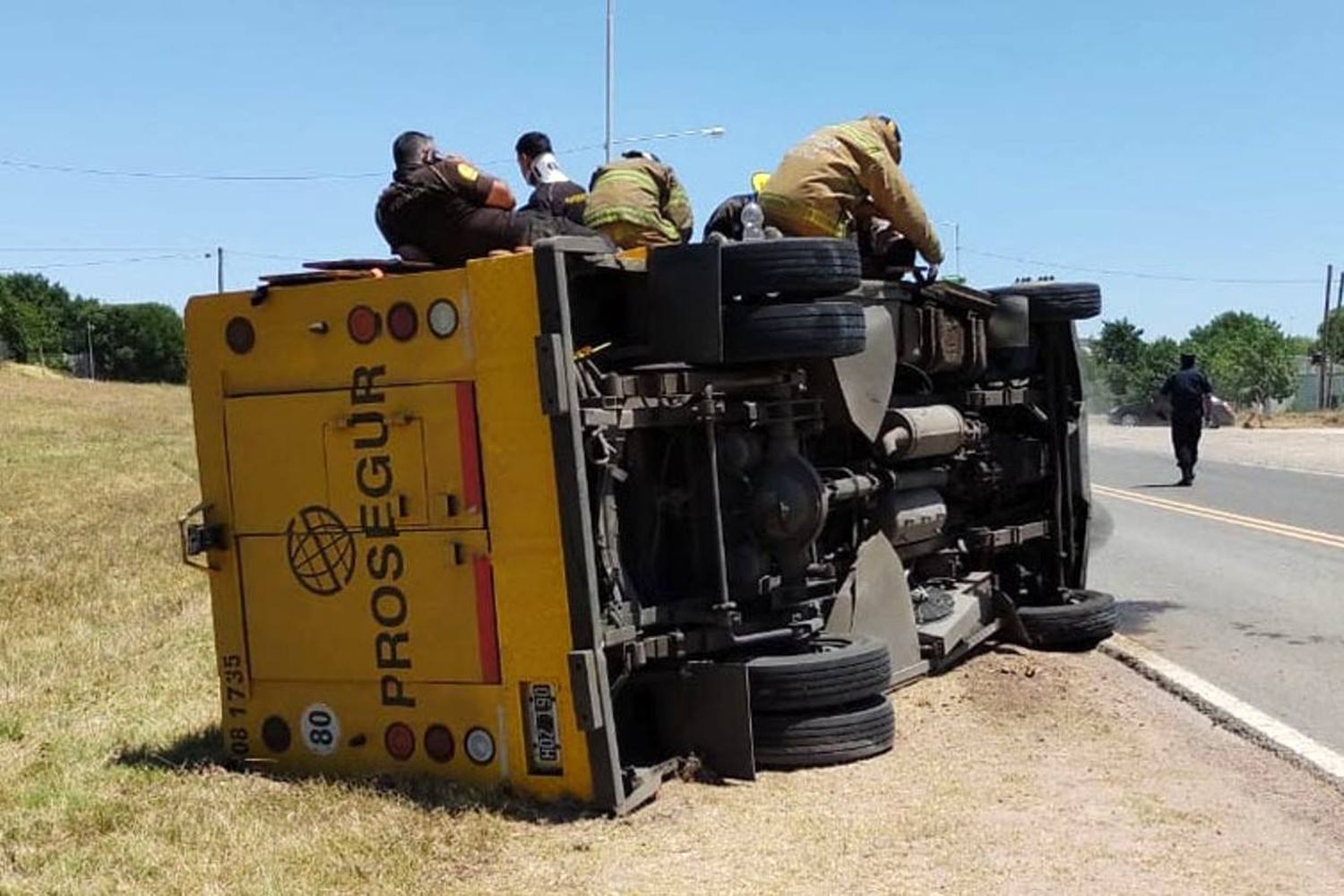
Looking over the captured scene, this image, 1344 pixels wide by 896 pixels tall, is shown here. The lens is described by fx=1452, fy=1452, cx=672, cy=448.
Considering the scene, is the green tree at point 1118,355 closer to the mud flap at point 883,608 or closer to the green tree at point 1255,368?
the green tree at point 1255,368

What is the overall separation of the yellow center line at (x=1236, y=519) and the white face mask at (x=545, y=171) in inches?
374

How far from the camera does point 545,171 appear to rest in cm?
727

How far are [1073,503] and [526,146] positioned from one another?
151 inches

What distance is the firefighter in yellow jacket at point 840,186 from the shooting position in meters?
6.88

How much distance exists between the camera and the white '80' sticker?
5.54 m

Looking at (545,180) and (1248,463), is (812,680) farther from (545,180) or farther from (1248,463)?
(1248,463)

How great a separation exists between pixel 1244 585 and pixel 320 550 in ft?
27.0

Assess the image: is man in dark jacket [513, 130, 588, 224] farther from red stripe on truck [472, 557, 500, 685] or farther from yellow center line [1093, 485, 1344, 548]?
yellow center line [1093, 485, 1344, 548]

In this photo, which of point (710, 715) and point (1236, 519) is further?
→ point (1236, 519)

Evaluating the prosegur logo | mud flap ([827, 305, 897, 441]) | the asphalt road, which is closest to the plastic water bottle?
mud flap ([827, 305, 897, 441])

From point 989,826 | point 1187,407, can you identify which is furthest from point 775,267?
point 1187,407

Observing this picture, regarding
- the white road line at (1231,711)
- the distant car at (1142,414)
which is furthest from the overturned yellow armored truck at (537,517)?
the distant car at (1142,414)

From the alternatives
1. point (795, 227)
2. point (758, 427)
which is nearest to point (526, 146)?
point (795, 227)

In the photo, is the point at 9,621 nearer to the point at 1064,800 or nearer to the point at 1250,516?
the point at 1064,800
